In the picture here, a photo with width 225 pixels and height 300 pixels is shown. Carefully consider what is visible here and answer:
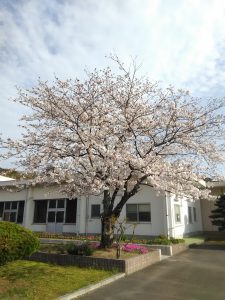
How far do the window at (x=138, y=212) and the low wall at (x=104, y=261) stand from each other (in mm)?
7843

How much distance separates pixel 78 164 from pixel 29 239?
4.44m

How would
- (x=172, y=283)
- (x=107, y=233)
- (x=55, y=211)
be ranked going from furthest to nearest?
(x=55, y=211) → (x=107, y=233) → (x=172, y=283)

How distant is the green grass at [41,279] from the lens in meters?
6.97

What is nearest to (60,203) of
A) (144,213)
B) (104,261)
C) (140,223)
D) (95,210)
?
(95,210)

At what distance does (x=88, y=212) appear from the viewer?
22344mm

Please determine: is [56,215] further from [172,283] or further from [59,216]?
[172,283]

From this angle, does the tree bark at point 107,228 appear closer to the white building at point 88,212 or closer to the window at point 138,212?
the white building at point 88,212

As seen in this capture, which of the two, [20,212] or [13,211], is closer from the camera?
[20,212]

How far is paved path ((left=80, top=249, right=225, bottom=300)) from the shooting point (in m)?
7.29

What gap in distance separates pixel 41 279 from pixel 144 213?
12.6m

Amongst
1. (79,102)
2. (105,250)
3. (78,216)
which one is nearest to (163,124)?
(79,102)

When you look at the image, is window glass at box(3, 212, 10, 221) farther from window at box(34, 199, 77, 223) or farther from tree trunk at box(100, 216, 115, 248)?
tree trunk at box(100, 216, 115, 248)

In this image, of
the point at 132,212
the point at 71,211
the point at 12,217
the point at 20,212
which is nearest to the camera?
the point at 132,212

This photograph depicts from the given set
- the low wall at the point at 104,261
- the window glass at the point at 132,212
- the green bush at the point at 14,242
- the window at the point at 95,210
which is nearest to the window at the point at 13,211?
the window at the point at 95,210
